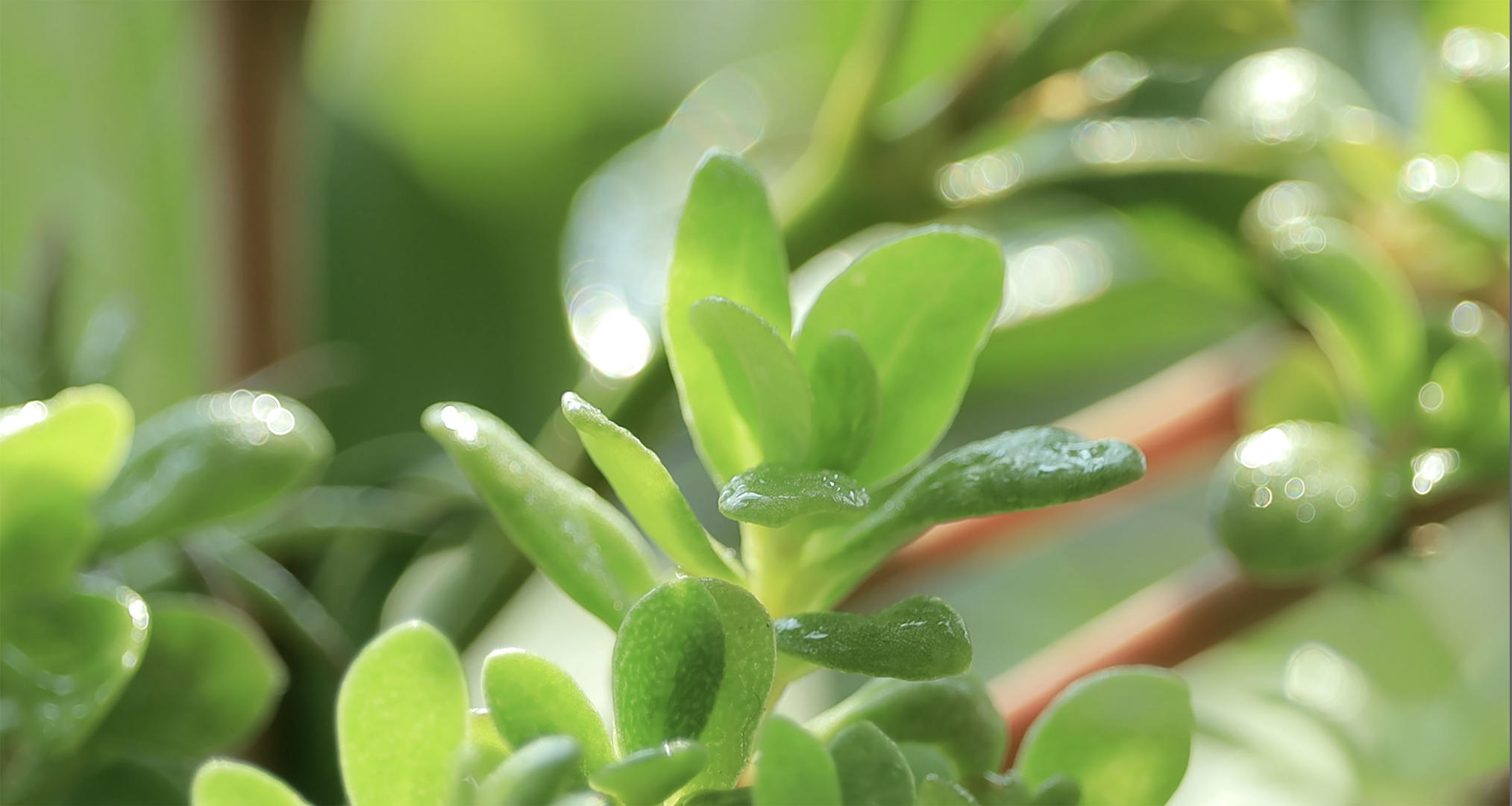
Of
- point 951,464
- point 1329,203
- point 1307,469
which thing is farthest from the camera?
point 1329,203

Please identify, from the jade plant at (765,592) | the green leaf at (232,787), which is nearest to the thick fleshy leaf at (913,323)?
the jade plant at (765,592)

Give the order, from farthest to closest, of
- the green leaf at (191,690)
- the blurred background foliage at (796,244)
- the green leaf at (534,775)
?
the blurred background foliage at (796,244)
the green leaf at (191,690)
the green leaf at (534,775)

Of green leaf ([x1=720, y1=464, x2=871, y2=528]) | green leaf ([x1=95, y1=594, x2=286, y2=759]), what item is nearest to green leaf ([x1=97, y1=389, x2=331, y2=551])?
green leaf ([x1=95, y1=594, x2=286, y2=759])

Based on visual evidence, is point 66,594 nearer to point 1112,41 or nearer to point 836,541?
point 836,541

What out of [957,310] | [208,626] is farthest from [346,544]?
[957,310]

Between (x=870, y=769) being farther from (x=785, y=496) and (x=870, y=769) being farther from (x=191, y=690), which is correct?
(x=191, y=690)

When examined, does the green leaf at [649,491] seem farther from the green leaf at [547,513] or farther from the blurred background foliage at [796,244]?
the blurred background foliage at [796,244]

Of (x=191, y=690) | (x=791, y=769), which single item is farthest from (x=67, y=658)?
(x=791, y=769)

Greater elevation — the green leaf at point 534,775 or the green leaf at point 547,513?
the green leaf at point 547,513
